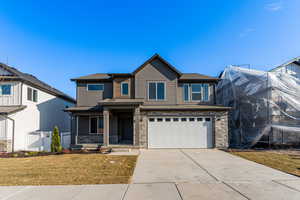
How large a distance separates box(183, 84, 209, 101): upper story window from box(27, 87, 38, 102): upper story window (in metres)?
13.2

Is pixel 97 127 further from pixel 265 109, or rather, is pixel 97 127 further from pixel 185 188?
pixel 265 109

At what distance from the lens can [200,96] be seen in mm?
13672

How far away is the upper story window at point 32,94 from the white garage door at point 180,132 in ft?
33.9

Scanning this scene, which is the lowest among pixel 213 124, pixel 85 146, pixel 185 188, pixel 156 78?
pixel 85 146

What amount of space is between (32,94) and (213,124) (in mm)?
15327

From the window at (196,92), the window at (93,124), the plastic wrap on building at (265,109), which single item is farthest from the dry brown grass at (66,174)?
the plastic wrap on building at (265,109)

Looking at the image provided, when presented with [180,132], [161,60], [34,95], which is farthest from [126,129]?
[34,95]

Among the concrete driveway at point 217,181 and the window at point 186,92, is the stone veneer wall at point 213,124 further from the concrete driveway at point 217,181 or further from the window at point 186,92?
the concrete driveway at point 217,181

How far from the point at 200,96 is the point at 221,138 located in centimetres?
386

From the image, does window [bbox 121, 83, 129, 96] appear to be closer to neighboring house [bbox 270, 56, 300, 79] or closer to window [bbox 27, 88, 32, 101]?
window [bbox 27, 88, 32, 101]

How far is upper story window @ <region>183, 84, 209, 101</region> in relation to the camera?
13668mm

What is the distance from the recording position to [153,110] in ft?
39.1

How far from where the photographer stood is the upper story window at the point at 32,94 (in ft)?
42.8

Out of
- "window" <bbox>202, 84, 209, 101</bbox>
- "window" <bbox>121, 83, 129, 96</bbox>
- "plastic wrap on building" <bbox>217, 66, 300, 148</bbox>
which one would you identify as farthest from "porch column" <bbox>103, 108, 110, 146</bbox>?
"plastic wrap on building" <bbox>217, 66, 300, 148</bbox>
